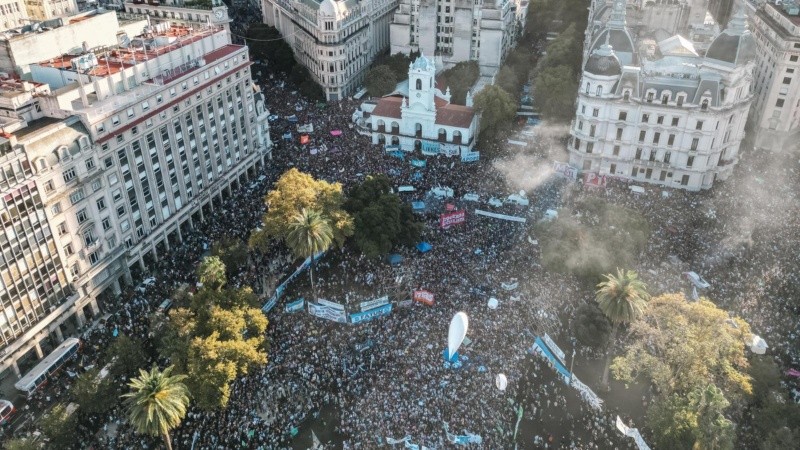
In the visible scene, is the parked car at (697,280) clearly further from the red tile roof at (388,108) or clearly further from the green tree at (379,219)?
the red tile roof at (388,108)

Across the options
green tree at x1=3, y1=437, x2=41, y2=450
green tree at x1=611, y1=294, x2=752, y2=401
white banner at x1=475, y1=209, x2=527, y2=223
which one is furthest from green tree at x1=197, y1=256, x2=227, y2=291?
green tree at x1=611, y1=294, x2=752, y2=401

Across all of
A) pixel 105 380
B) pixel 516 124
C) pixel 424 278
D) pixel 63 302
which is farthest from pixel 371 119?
pixel 105 380

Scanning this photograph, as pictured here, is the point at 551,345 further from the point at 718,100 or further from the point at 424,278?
the point at 718,100

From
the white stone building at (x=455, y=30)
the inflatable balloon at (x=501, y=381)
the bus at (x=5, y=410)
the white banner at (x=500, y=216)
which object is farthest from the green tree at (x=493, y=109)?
the bus at (x=5, y=410)

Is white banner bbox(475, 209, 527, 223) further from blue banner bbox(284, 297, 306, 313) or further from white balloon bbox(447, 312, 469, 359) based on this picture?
white balloon bbox(447, 312, 469, 359)

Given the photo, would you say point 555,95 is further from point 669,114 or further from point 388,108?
point 388,108

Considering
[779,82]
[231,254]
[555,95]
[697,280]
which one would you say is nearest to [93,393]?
[231,254]
